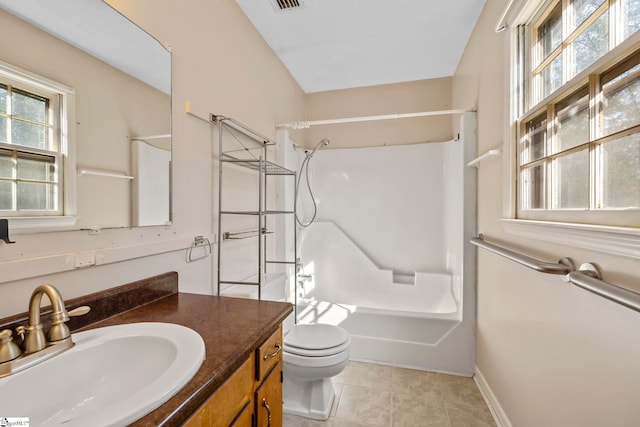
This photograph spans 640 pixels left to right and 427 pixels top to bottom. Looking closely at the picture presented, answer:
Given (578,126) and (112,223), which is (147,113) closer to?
(112,223)

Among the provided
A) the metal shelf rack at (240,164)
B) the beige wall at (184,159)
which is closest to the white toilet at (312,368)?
the metal shelf rack at (240,164)

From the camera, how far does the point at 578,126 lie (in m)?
1.01

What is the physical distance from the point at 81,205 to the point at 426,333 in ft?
7.19

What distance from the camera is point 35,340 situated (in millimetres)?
635

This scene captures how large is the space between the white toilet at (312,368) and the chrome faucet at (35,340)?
45.0 inches

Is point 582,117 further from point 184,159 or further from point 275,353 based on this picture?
point 184,159

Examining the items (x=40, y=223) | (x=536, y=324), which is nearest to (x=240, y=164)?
(x=40, y=223)

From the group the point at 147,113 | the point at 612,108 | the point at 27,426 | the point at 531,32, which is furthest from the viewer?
the point at 531,32

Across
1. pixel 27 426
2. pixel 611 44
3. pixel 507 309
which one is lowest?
pixel 507 309

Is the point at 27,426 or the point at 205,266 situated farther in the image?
the point at 205,266

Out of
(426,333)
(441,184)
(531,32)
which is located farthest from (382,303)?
(531,32)

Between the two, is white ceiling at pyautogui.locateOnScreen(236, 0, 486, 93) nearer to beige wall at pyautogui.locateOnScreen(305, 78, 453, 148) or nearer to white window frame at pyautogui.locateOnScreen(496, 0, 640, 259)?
beige wall at pyautogui.locateOnScreen(305, 78, 453, 148)

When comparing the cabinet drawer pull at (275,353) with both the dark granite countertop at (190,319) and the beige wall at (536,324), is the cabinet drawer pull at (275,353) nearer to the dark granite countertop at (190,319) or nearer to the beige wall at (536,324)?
the dark granite countertop at (190,319)

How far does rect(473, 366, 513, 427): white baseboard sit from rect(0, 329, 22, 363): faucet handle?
6.65 feet
